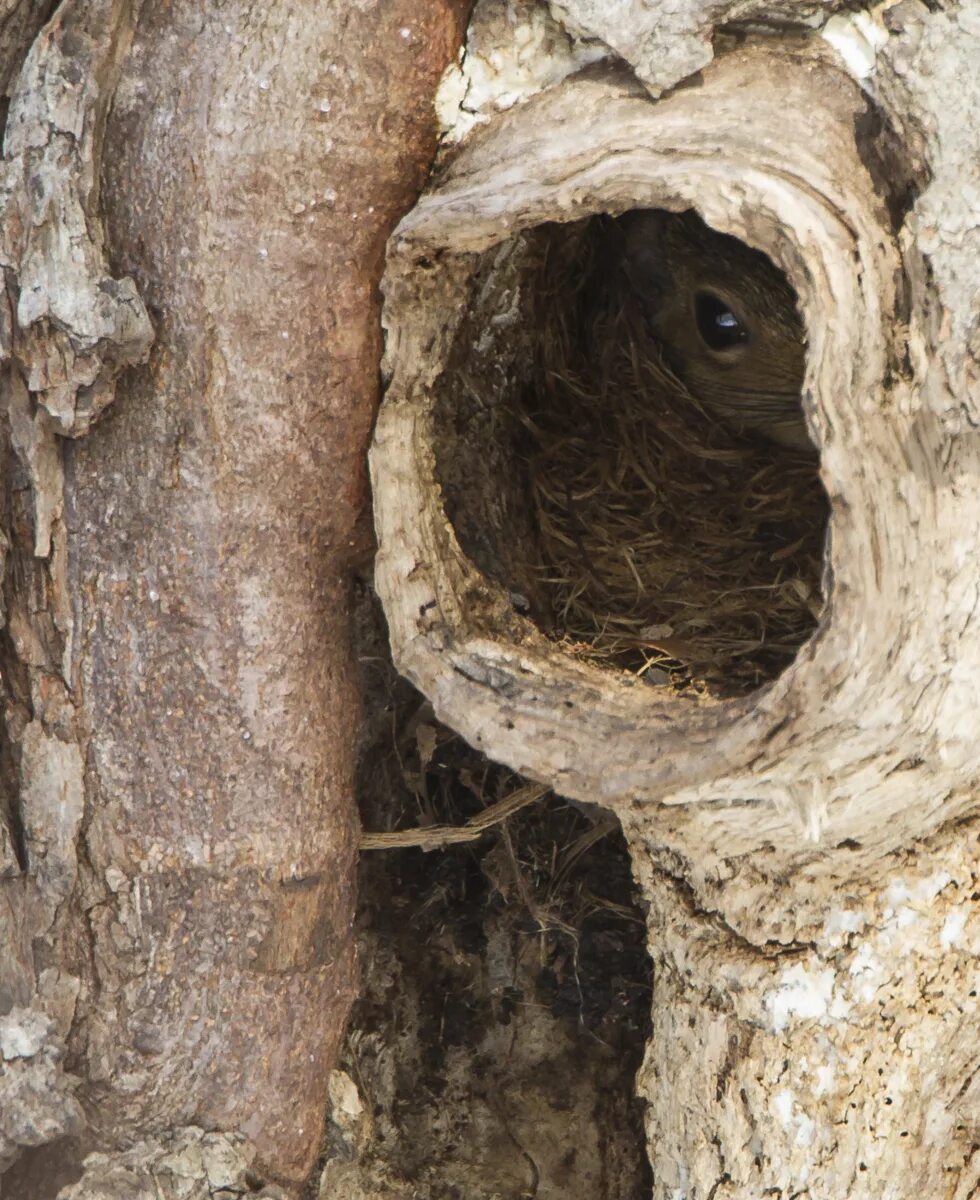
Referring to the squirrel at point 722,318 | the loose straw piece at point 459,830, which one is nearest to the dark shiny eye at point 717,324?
the squirrel at point 722,318

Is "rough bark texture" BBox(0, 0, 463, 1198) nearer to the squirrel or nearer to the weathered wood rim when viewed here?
the weathered wood rim

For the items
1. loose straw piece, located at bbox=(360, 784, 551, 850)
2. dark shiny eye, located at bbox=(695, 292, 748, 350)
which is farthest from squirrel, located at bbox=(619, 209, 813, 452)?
loose straw piece, located at bbox=(360, 784, 551, 850)

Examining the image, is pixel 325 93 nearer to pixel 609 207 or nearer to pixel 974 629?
pixel 609 207

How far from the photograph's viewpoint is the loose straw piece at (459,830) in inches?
66.2

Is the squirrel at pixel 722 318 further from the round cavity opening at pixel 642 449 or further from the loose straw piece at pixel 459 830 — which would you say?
the loose straw piece at pixel 459 830

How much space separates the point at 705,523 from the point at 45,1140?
1.31 meters

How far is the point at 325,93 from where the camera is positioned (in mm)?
1380

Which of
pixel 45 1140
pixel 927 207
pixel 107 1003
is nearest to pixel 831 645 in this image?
pixel 927 207

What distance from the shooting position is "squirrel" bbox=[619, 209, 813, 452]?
88.8 inches

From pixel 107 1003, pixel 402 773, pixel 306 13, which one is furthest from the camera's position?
pixel 402 773

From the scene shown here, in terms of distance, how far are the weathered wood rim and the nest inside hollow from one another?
0.33m

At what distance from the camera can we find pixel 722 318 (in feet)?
7.65

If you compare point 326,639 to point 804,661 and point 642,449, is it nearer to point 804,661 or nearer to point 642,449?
point 804,661

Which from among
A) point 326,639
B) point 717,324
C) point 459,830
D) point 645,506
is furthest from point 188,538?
point 717,324
